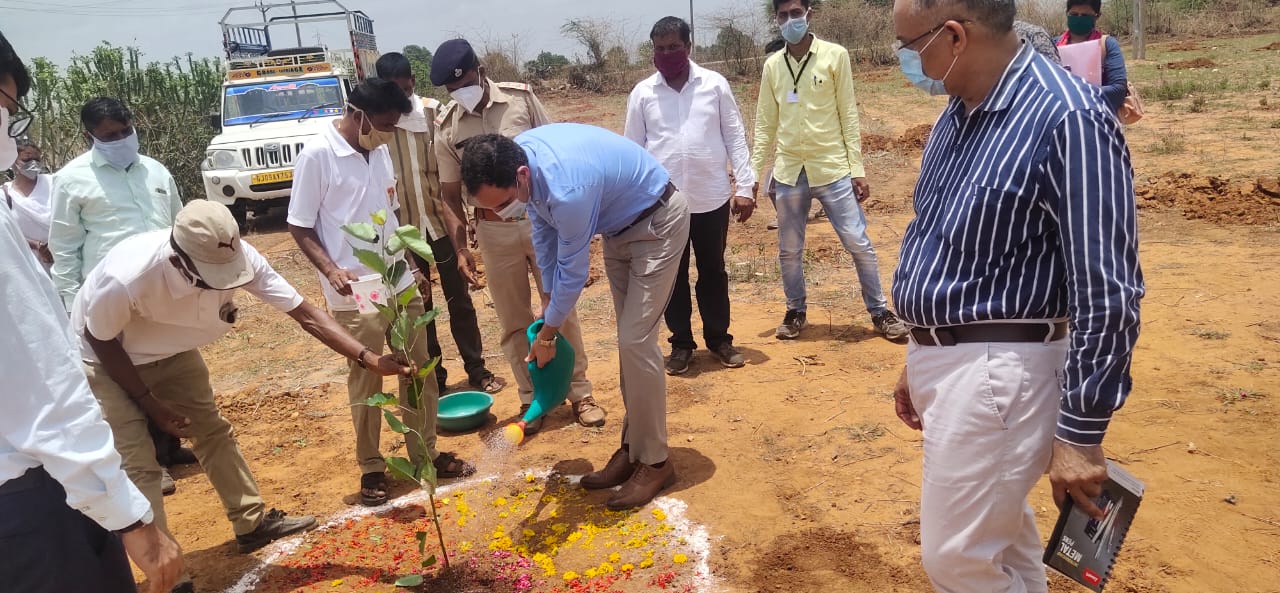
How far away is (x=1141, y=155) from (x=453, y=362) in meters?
8.91

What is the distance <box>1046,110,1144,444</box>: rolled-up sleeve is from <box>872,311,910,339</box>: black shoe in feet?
12.5

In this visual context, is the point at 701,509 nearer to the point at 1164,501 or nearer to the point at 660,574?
the point at 660,574

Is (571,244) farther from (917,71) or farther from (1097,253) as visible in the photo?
(1097,253)

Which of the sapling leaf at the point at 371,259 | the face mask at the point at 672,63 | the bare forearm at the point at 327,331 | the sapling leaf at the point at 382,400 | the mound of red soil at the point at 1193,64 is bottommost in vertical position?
the sapling leaf at the point at 382,400

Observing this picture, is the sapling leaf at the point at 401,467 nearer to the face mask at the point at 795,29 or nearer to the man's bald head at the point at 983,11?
the man's bald head at the point at 983,11

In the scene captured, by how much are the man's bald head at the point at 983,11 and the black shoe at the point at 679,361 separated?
3663 millimetres

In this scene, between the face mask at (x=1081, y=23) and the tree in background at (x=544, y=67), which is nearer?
the face mask at (x=1081, y=23)

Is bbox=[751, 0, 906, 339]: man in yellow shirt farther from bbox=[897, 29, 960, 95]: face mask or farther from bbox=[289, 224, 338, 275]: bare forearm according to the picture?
bbox=[897, 29, 960, 95]: face mask

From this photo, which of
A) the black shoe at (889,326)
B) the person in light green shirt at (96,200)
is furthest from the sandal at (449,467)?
the black shoe at (889,326)

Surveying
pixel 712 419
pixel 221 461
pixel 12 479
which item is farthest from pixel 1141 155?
pixel 12 479

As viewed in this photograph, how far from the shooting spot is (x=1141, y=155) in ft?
33.7

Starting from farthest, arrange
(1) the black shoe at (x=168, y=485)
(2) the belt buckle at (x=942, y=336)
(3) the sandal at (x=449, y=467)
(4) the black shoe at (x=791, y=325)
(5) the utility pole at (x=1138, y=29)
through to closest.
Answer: (5) the utility pole at (x=1138, y=29) < (4) the black shoe at (x=791, y=325) < (1) the black shoe at (x=168, y=485) < (3) the sandal at (x=449, y=467) < (2) the belt buckle at (x=942, y=336)

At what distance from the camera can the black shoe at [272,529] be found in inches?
149

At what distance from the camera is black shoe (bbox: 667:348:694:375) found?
17.5 feet
